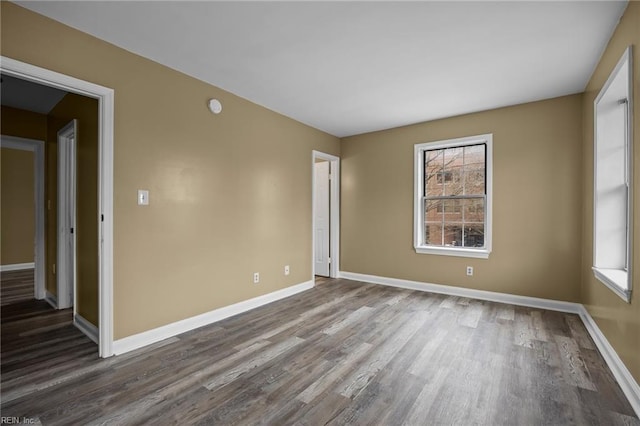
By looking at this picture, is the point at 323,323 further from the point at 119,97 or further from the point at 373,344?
the point at 119,97

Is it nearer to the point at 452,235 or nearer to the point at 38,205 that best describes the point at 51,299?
the point at 38,205

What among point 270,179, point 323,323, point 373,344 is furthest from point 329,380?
point 270,179

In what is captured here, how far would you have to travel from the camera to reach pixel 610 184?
2.66 metres

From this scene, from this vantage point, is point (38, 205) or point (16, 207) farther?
point (16, 207)

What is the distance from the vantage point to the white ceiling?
2037 mm

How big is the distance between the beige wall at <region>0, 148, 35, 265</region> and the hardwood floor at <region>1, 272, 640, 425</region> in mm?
4069

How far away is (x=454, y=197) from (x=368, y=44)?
2.71 metres

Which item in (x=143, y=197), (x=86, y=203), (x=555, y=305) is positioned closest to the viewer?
(x=143, y=197)

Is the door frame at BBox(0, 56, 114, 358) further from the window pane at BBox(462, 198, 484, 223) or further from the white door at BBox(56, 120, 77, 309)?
the window pane at BBox(462, 198, 484, 223)

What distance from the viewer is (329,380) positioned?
6.88 ft

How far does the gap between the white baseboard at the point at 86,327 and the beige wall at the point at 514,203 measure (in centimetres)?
381

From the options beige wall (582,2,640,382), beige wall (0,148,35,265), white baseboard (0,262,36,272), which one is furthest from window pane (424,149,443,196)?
white baseboard (0,262,36,272)

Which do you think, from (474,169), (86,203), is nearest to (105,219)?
(86,203)

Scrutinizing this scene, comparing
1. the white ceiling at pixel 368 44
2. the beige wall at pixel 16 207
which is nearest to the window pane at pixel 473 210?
the white ceiling at pixel 368 44
